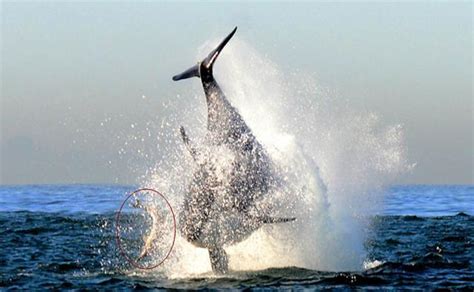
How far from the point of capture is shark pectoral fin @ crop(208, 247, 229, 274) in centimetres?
2193

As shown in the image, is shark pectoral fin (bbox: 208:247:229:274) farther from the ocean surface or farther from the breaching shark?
the ocean surface

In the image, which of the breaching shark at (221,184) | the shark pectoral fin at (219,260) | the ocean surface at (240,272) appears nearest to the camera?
the ocean surface at (240,272)

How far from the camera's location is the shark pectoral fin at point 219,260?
21.9 m

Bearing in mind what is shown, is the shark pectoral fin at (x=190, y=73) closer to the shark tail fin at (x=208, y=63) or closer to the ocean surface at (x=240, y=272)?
the shark tail fin at (x=208, y=63)

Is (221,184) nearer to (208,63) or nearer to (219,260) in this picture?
(219,260)

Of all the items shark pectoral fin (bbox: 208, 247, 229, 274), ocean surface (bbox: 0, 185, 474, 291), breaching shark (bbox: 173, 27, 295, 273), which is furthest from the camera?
shark pectoral fin (bbox: 208, 247, 229, 274)

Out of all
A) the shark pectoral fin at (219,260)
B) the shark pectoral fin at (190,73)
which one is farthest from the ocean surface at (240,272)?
the shark pectoral fin at (190,73)

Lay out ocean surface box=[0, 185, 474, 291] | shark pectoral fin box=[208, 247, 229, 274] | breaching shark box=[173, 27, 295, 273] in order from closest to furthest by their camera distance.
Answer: ocean surface box=[0, 185, 474, 291]
breaching shark box=[173, 27, 295, 273]
shark pectoral fin box=[208, 247, 229, 274]

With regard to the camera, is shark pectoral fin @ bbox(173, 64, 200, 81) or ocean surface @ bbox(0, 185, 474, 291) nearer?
ocean surface @ bbox(0, 185, 474, 291)

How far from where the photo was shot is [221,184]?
71.2ft

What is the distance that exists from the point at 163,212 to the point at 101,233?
12473 millimetres

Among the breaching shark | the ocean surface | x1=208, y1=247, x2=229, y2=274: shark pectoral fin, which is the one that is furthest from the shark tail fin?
the ocean surface

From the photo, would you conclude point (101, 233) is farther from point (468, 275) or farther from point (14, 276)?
point (468, 275)

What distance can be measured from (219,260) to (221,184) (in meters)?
2.03
